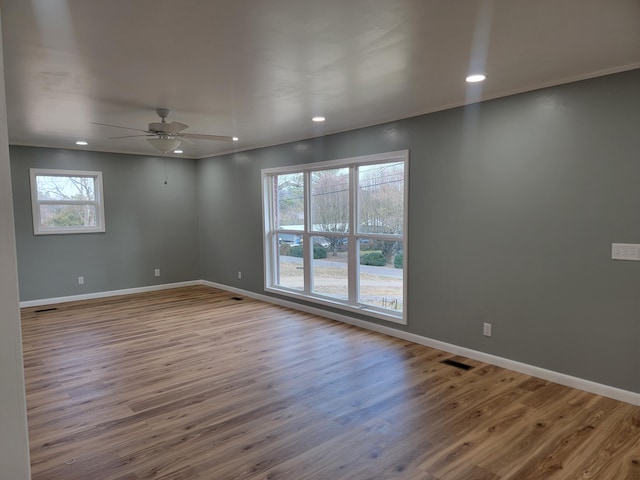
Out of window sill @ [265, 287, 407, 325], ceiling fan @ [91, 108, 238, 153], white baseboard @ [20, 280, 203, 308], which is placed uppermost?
ceiling fan @ [91, 108, 238, 153]

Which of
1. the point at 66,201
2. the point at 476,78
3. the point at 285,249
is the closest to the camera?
the point at 476,78

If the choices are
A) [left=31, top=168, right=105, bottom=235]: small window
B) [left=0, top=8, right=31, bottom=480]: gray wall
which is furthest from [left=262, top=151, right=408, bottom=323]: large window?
[left=0, top=8, right=31, bottom=480]: gray wall

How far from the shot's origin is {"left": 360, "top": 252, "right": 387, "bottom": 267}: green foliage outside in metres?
4.80

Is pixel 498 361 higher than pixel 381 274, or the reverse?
pixel 381 274

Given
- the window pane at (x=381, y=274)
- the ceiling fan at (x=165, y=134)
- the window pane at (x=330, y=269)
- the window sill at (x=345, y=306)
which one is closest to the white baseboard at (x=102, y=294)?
the window sill at (x=345, y=306)

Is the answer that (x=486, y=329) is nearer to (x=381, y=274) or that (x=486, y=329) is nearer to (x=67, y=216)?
(x=381, y=274)

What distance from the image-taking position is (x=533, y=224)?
3.40 m

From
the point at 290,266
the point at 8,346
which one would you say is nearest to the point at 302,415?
the point at 8,346

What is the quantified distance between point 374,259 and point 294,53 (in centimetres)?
287

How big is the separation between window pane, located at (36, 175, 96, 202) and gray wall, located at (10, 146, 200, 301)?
0.18 metres

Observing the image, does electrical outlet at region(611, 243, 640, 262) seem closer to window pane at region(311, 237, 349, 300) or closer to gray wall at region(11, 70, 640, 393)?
gray wall at region(11, 70, 640, 393)

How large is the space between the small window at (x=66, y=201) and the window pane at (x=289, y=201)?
295 centimetres

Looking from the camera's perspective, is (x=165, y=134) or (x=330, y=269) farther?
(x=330, y=269)

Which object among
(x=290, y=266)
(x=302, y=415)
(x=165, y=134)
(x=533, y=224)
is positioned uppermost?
(x=165, y=134)
